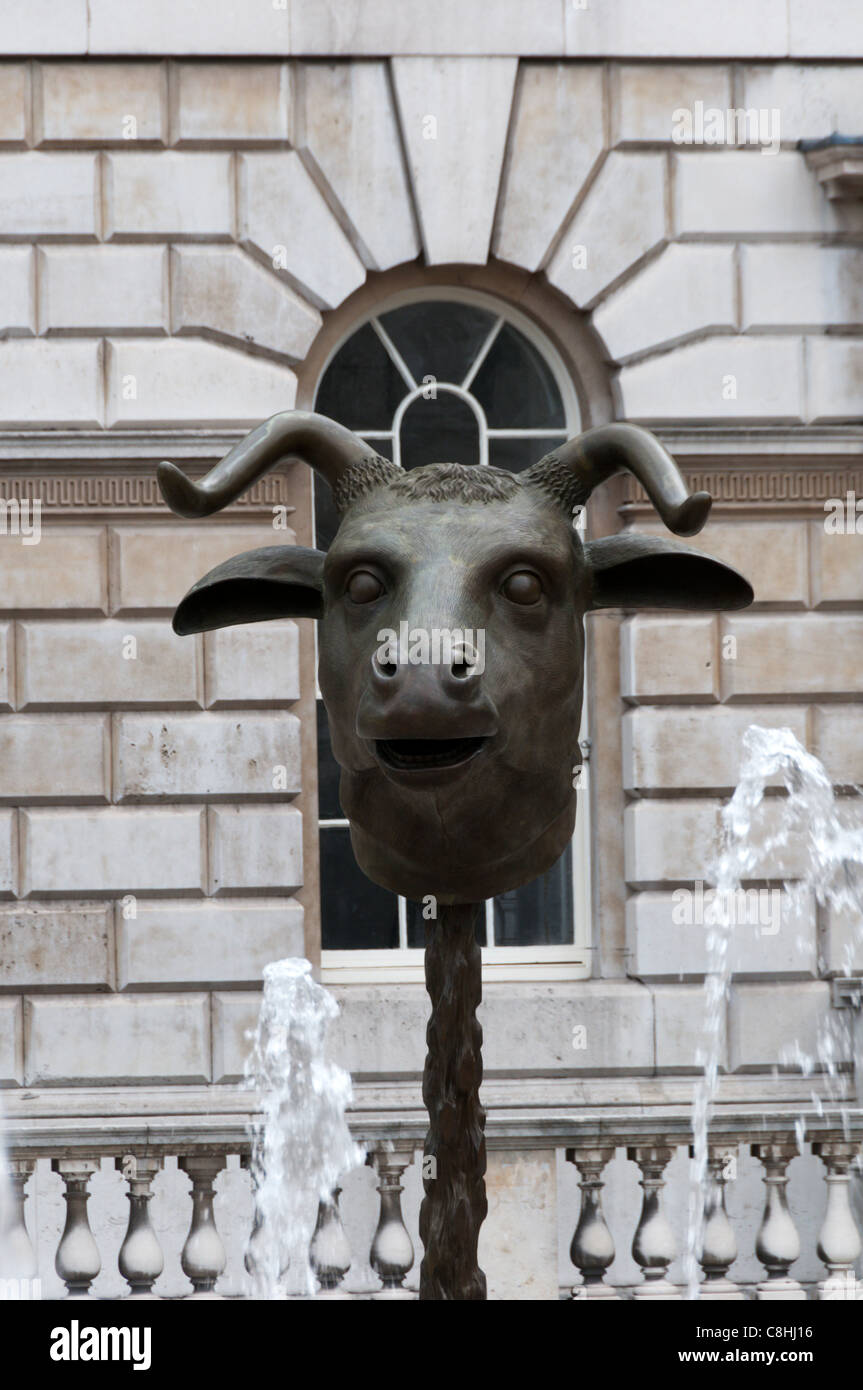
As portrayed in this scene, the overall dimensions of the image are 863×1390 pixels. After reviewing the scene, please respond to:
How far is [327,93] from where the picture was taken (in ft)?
31.3

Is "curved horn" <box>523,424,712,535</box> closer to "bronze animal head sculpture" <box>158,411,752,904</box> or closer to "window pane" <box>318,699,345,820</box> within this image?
"bronze animal head sculpture" <box>158,411,752,904</box>

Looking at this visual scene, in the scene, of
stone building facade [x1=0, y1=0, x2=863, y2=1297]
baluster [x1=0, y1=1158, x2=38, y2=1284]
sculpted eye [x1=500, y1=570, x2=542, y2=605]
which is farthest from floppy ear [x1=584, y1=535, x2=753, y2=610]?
stone building facade [x1=0, y1=0, x2=863, y2=1297]

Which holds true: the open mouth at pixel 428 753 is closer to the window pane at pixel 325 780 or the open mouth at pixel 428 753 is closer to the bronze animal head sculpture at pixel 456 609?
the bronze animal head sculpture at pixel 456 609

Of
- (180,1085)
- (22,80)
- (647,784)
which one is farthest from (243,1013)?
(22,80)

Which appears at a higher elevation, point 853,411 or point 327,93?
point 327,93

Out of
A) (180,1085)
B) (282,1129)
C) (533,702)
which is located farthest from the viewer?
(180,1085)

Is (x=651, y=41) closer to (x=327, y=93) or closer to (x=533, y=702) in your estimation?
(x=327, y=93)

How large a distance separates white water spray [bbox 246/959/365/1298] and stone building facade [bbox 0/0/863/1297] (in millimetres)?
243

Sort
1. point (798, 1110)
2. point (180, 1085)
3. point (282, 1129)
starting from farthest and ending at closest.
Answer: point (180, 1085), point (282, 1129), point (798, 1110)

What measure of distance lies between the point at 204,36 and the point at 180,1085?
18.9ft

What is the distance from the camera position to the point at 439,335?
10039 millimetres

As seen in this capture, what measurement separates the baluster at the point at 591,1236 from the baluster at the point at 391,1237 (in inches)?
17.7
